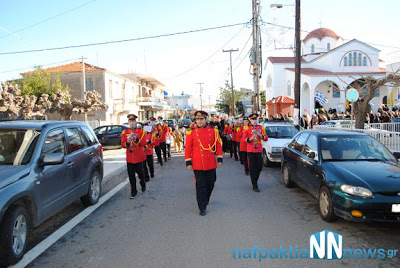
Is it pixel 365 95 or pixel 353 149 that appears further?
pixel 365 95

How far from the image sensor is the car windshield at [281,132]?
12.2 metres

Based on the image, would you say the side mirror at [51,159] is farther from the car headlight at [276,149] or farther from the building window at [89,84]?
the building window at [89,84]

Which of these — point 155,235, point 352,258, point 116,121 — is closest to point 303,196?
point 352,258

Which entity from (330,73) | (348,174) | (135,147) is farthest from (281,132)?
(330,73)

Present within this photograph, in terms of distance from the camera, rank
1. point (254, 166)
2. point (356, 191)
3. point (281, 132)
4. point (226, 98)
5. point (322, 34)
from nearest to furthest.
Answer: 1. point (356, 191)
2. point (254, 166)
3. point (281, 132)
4. point (322, 34)
5. point (226, 98)

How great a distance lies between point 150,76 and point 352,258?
1743 inches

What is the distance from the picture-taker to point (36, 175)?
4434 millimetres

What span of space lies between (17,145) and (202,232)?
2.95 metres

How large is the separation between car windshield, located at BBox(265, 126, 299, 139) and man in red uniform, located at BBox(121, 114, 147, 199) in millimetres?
6002

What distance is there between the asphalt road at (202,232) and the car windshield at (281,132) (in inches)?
184

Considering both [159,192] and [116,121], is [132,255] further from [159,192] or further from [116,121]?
[116,121]

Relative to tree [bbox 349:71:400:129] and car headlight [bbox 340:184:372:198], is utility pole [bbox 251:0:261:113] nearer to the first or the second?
tree [bbox 349:71:400:129]

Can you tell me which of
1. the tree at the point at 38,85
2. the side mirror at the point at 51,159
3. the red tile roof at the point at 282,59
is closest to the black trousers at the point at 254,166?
the side mirror at the point at 51,159

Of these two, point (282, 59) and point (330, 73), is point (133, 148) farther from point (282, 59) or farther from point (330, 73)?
point (282, 59)
